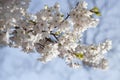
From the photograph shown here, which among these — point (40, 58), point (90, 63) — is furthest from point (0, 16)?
point (90, 63)

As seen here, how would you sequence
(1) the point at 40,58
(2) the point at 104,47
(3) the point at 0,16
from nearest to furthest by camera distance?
(3) the point at 0,16 < (1) the point at 40,58 < (2) the point at 104,47

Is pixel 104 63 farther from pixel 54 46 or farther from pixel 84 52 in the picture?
pixel 54 46

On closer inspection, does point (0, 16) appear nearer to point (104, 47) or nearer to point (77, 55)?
point (77, 55)

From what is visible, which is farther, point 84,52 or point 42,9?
point 84,52

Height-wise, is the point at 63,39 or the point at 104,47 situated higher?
the point at 104,47

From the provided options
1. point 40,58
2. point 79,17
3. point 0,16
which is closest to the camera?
point 0,16

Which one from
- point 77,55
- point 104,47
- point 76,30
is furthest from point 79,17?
point 104,47
